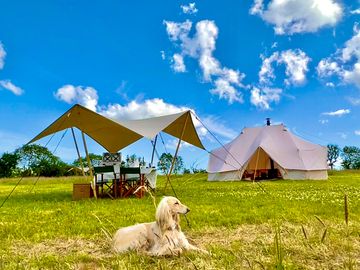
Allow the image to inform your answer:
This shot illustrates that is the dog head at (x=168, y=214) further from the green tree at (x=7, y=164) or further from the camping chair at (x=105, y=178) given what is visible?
the green tree at (x=7, y=164)

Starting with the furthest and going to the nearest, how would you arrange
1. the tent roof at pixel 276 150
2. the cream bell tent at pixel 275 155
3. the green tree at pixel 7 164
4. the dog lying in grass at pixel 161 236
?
1. the green tree at pixel 7 164
2. the tent roof at pixel 276 150
3. the cream bell tent at pixel 275 155
4. the dog lying in grass at pixel 161 236

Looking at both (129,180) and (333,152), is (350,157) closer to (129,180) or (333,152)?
(333,152)

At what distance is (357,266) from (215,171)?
2185cm

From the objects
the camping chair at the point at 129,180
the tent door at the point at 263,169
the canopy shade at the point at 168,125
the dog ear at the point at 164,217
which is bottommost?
the dog ear at the point at 164,217

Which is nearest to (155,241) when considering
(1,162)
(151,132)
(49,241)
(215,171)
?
(49,241)

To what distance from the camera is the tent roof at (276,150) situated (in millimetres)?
25250

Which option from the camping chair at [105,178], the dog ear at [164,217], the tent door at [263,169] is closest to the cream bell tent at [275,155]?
the tent door at [263,169]

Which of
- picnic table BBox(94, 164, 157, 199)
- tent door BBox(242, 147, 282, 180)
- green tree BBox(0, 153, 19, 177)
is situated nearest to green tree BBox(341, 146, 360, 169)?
tent door BBox(242, 147, 282, 180)

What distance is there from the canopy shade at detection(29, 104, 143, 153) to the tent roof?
350 inches

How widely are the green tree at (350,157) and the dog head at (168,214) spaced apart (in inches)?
2639

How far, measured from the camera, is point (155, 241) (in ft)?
14.5

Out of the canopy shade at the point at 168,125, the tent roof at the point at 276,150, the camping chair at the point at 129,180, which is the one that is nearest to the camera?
the canopy shade at the point at 168,125

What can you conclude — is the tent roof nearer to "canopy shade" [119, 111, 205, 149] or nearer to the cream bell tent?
the cream bell tent

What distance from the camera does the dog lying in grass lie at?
4262 millimetres
